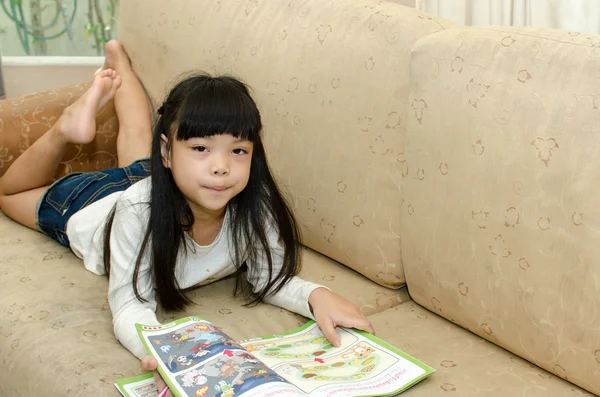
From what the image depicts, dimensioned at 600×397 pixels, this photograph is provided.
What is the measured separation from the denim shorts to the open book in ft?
2.01

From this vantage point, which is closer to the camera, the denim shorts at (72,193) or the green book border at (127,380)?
the green book border at (127,380)

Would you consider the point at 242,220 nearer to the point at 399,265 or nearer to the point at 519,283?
the point at 399,265

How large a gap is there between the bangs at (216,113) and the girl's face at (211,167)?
0.05ft

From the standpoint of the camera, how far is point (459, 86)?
1256 millimetres

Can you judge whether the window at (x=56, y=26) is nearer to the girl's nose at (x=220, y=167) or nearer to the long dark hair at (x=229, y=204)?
the long dark hair at (x=229, y=204)

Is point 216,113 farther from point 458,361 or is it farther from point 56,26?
point 56,26

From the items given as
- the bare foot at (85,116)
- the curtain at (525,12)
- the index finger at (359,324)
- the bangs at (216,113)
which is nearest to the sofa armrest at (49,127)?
the bare foot at (85,116)

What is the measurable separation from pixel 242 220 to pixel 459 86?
0.49 m

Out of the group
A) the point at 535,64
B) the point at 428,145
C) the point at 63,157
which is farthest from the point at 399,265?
the point at 63,157

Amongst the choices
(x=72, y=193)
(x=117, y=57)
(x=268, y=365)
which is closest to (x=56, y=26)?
(x=117, y=57)

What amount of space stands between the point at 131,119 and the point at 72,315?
2.47 ft

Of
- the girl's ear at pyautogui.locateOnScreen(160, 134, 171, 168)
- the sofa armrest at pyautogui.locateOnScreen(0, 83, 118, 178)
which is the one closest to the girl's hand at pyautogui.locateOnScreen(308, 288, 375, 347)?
the girl's ear at pyautogui.locateOnScreen(160, 134, 171, 168)

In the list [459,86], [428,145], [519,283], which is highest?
[459,86]

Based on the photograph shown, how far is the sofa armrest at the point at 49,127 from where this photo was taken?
191 centimetres
